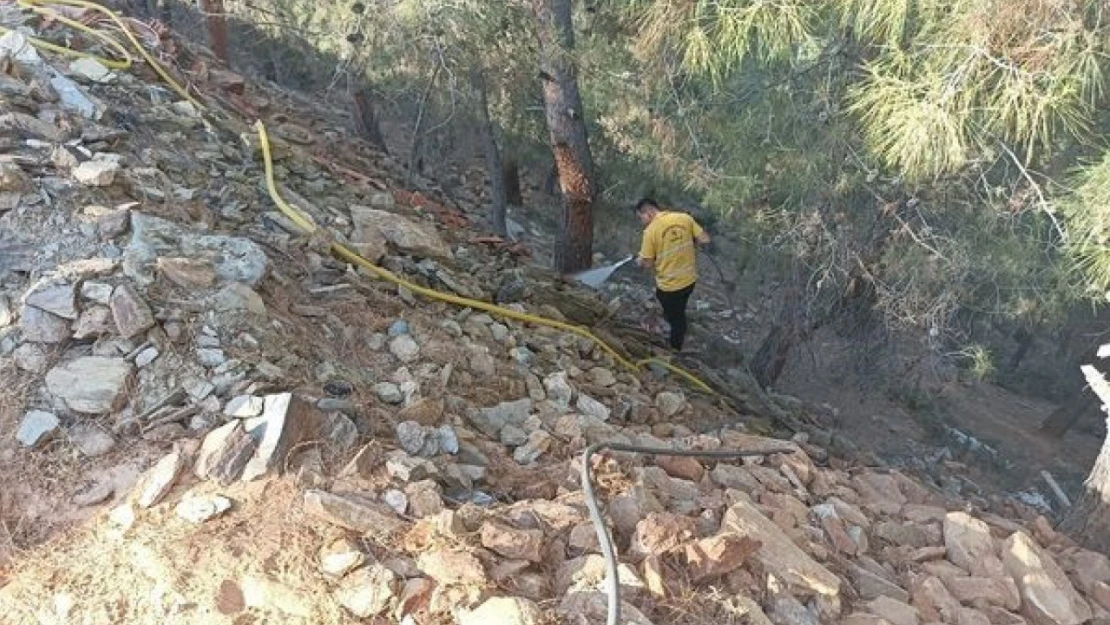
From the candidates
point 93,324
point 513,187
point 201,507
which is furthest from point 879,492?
point 513,187

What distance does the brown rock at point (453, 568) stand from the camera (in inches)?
96.0

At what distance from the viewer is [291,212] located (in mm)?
4523

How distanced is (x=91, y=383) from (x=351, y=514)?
1.25 m

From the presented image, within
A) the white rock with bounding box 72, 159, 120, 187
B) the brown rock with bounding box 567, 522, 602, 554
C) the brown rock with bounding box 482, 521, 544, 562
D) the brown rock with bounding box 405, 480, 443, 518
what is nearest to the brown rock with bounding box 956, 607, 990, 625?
the brown rock with bounding box 567, 522, 602, 554

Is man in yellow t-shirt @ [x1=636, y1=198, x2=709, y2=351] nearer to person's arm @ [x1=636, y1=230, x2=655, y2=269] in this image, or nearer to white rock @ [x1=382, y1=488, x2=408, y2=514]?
person's arm @ [x1=636, y1=230, x2=655, y2=269]

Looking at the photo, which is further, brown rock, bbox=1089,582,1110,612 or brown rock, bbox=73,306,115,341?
brown rock, bbox=1089,582,1110,612

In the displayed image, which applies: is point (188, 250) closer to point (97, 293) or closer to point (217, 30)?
point (97, 293)

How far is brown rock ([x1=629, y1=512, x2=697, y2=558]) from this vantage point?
269 centimetres

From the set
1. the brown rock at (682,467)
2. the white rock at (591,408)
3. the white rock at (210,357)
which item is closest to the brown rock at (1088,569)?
the brown rock at (682,467)

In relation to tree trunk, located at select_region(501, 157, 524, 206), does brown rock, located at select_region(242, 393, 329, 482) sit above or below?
above

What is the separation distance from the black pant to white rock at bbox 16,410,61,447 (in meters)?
3.77

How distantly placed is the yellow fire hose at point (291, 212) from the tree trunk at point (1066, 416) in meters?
7.42

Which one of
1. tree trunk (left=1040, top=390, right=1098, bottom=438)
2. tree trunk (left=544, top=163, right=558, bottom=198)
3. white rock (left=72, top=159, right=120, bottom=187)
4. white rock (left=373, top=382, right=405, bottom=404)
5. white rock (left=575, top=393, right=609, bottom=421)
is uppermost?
white rock (left=72, top=159, right=120, bottom=187)

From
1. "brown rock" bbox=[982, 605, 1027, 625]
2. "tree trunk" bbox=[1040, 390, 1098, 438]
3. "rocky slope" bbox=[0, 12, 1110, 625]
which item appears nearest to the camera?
"rocky slope" bbox=[0, 12, 1110, 625]
